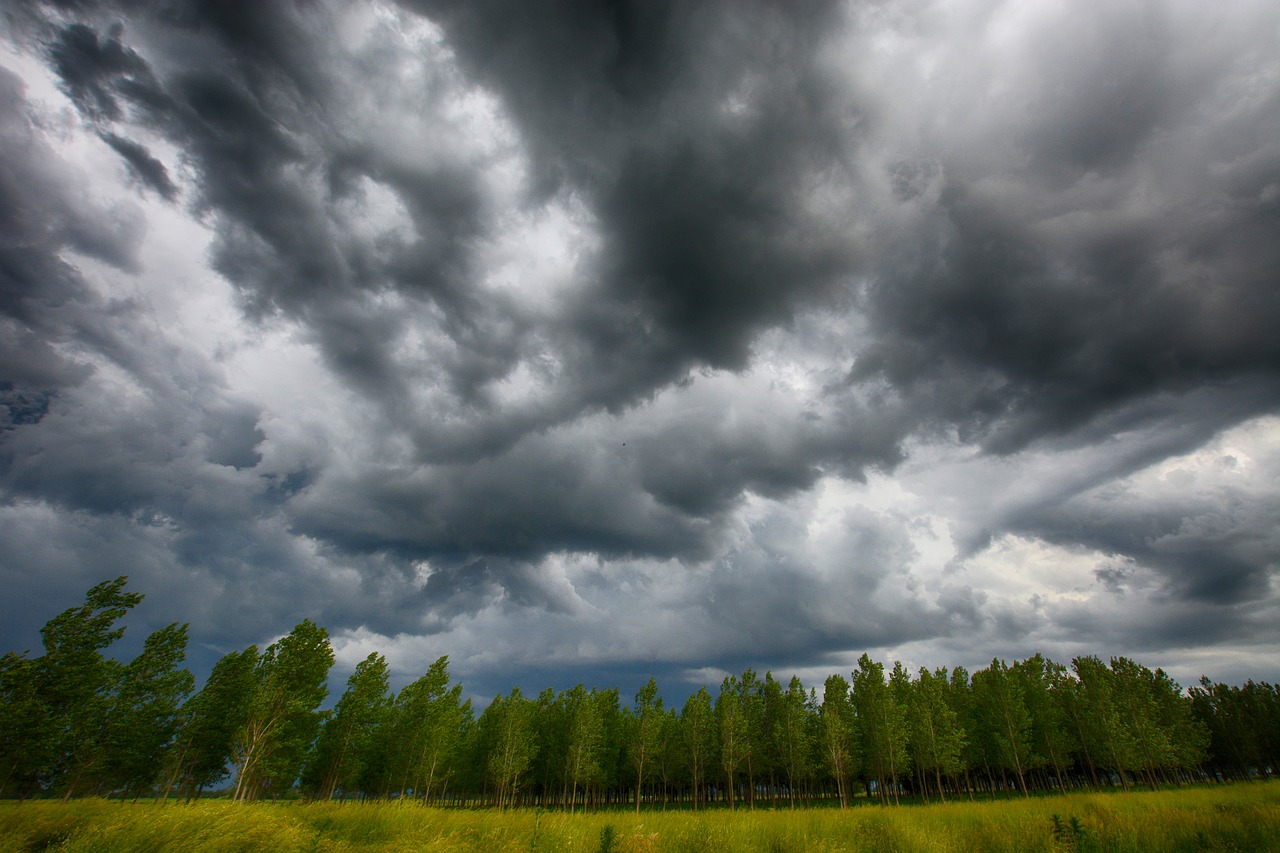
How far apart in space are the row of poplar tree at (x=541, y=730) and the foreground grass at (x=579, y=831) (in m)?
30.4

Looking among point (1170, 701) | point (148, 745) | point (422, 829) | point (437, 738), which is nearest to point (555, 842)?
point (422, 829)

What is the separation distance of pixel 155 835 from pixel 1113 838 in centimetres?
2463

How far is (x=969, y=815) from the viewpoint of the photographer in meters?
18.9

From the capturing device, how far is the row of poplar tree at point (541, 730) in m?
37.8

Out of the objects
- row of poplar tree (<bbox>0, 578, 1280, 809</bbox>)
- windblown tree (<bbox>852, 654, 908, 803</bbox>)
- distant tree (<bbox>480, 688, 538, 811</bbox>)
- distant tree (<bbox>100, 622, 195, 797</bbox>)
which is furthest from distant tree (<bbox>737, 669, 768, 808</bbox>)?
distant tree (<bbox>100, 622, 195, 797</bbox>)

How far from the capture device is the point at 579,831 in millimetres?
14812

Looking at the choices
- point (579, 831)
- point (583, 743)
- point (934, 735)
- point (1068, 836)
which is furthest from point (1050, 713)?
point (579, 831)

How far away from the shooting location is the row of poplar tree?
124 ft

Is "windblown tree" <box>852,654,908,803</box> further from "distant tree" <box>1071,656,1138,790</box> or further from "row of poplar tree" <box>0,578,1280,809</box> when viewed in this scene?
"distant tree" <box>1071,656,1138,790</box>

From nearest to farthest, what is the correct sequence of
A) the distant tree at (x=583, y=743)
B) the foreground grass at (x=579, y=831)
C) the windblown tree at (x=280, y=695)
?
the foreground grass at (x=579, y=831)
the windblown tree at (x=280, y=695)
the distant tree at (x=583, y=743)

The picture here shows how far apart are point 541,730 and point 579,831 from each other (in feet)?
212

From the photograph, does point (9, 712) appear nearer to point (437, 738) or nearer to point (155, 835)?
point (437, 738)

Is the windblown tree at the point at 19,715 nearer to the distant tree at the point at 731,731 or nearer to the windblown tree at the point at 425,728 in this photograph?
the windblown tree at the point at 425,728

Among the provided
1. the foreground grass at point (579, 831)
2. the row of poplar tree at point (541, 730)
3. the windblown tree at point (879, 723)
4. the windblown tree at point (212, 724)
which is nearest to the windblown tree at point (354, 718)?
the row of poplar tree at point (541, 730)
